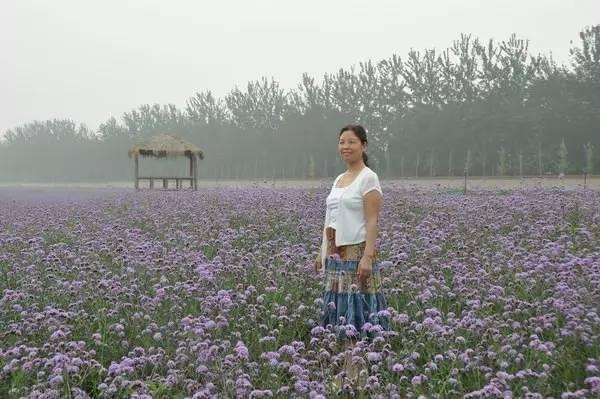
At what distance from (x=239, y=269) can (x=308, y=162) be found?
55124 millimetres

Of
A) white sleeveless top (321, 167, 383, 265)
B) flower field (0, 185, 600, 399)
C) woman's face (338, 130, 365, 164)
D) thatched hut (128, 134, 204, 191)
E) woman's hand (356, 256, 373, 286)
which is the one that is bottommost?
flower field (0, 185, 600, 399)

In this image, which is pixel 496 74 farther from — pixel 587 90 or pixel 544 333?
pixel 544 333

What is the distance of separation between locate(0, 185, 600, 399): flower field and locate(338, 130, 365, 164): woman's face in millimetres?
1155

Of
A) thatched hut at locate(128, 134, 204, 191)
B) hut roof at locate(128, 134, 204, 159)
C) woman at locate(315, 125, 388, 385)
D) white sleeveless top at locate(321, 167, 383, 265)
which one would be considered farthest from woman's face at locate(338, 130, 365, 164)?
hut roof at locate(128, 134, 204, 159)

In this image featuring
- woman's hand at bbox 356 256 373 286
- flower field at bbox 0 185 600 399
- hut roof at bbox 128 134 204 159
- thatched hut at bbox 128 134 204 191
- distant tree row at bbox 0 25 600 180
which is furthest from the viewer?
distant tree row at bbox 0 25 600 180

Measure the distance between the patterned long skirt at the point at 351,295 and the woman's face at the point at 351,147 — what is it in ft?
2.04

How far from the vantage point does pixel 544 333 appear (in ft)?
14.0

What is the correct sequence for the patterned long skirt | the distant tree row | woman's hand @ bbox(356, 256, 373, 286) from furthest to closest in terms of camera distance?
the distant tree row, the patterned long skirt, woman's hand @ bbox(356, 256, 373, 286)

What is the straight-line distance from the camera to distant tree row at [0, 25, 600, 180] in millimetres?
41812

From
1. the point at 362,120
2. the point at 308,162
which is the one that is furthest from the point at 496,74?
the point at 308,162

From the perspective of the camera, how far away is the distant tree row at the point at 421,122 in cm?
4181

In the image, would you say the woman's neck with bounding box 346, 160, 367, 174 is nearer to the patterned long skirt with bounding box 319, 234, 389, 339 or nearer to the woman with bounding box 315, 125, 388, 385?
the woman with bounding box 315, 125, 388, 385

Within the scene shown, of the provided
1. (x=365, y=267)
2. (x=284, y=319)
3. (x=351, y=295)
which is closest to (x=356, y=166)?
(x=365, y=267)

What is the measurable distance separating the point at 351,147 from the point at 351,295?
41.0 inches
